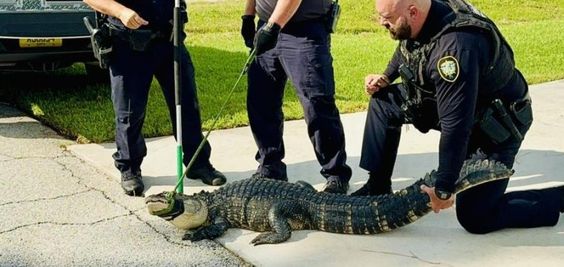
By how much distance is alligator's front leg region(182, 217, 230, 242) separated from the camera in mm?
4180

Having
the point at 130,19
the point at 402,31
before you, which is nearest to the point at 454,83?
the point at 402,31

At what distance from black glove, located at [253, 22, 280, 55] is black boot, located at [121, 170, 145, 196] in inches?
45.4

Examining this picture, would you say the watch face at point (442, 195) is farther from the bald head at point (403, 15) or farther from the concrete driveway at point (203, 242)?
the bald head at point (403, 15)

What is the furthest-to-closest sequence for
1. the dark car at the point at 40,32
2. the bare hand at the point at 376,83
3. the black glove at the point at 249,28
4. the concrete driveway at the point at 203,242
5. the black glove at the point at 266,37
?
the dark car at the point at 40,32
the black glove at the point at 249,28
the bare hand at the point at 376,83
the black glove at the point at 266,37
the concrete driveway at the point at 203,242

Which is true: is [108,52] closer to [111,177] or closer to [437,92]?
[111,177]

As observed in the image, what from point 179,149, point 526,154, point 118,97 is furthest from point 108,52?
point 526,154

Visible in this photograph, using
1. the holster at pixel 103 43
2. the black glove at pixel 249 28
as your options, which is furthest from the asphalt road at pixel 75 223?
the black glove at pixel 249 28

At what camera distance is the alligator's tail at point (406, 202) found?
3.97 metres

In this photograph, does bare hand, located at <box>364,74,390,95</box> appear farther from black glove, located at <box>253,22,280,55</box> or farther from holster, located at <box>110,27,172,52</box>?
holster, located at <box>110,27,172,52</box>

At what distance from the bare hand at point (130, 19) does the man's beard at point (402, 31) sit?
1.50 meters

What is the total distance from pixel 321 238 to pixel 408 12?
1.24 m

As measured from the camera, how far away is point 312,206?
423 centimetres

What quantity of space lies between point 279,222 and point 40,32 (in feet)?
10.7

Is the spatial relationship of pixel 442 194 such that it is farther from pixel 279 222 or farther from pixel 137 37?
pixel 137 37
